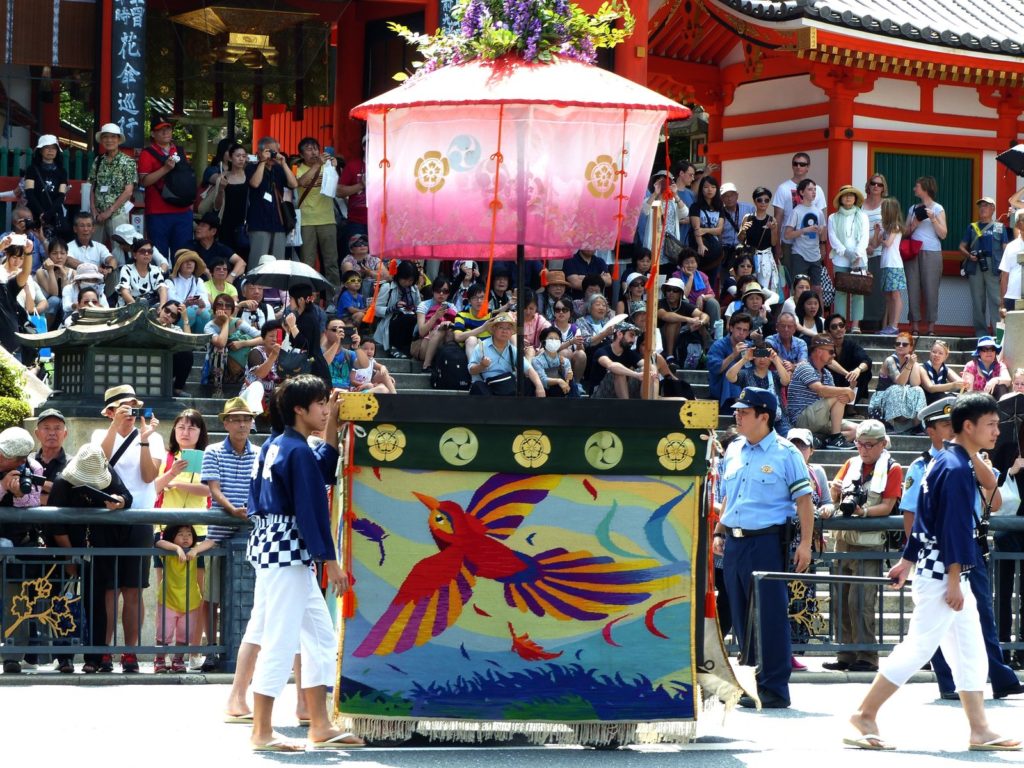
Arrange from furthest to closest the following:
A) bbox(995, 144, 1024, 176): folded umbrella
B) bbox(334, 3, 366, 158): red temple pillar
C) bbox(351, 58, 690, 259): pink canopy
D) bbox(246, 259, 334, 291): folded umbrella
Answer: bbox(334, 3, 366, 158): red temple pillar < bbox(995, 144, 1024, 176): folded umbrella < bbox(246, 259, 334, 291): folded umbrella < bbox(351, 58, 690, 259): pink canopy

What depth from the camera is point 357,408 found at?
7582mm

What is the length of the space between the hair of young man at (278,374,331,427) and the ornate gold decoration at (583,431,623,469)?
1.20 metres

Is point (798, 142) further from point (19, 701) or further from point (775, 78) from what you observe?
point (19, 701)

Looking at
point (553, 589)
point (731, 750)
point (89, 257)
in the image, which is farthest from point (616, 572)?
point (89, 257)

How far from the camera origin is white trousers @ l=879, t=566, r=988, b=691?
7.59m

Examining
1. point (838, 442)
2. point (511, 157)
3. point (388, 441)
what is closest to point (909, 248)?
point (838, 442)

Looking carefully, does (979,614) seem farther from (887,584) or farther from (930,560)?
(930,560)

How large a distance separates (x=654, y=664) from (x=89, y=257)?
9.55 meters

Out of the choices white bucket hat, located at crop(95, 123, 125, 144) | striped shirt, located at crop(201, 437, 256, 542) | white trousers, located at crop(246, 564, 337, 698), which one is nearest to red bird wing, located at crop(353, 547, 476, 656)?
white trousers, located at crop(246, 564, 337, 698)

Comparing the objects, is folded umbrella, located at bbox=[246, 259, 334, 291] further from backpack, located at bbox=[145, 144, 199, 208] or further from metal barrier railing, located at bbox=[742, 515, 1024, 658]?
metal barrier railing, located at bbox=[742, 515, 1024, 658]

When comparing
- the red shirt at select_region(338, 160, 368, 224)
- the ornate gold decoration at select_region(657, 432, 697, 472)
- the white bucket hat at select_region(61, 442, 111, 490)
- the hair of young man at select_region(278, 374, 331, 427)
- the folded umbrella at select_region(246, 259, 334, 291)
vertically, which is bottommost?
the white bucket hat at select_region(61, 442, 111, 490)

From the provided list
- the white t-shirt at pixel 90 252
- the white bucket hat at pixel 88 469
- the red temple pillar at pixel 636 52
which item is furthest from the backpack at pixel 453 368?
the red temple pillar at pixel 636 52

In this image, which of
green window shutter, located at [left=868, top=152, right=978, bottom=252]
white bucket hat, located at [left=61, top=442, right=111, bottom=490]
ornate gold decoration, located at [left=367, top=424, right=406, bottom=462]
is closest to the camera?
ornate gold decoration, located at [left=367, top=424, right=406, bottom=462]

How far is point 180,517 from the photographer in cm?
1006
